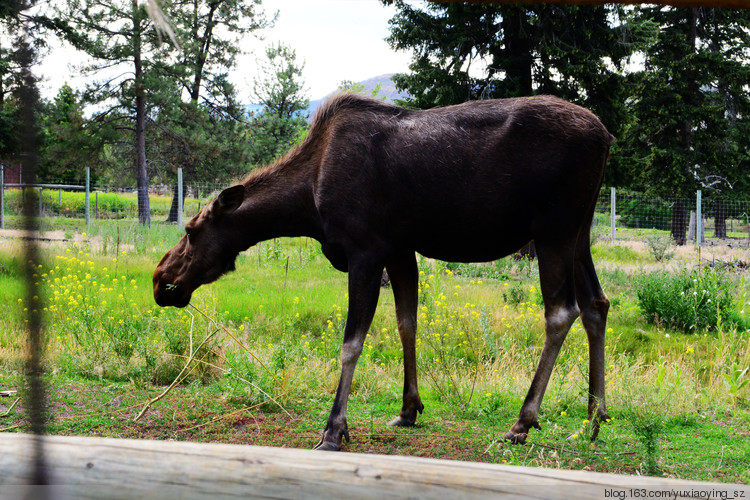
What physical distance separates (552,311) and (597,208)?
26868 mm

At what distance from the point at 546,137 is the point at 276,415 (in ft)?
9.79

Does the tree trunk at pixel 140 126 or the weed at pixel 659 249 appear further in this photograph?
the tree trunk at pixel 140 126

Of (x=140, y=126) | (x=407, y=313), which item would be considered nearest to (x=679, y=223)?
(x=140, y=126)

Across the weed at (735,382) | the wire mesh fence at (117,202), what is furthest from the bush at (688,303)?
the wire mesh fence at (117,202)

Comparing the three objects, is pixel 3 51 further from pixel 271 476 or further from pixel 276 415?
pixel 276 415

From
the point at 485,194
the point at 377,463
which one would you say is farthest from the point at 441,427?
the point at 377,463

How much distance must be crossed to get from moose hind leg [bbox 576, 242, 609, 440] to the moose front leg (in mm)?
1549

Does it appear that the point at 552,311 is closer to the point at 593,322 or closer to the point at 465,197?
the point at 593,322

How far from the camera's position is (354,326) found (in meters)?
4.46

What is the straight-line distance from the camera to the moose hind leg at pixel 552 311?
173 inches

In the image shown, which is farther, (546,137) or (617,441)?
(617,441)

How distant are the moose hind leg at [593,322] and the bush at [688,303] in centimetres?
502

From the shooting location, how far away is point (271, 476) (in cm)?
184

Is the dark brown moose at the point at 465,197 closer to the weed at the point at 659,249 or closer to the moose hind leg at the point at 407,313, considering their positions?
the moose hind leg at the point at 407,313
